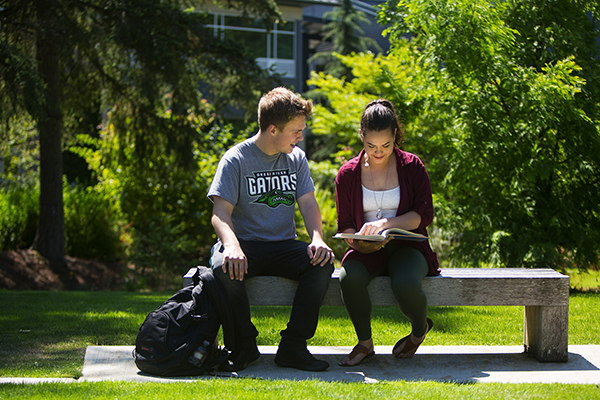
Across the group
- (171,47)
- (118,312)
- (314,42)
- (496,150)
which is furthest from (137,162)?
(314,42)

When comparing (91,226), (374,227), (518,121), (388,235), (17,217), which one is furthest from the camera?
(91,226)

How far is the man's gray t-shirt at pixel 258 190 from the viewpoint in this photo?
3449 millimetres

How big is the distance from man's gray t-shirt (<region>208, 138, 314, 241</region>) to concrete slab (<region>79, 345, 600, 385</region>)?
80cm

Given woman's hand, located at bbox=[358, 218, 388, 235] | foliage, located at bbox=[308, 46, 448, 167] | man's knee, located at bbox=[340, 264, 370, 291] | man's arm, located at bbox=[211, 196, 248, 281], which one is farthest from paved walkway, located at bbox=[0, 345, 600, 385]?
foliage, located at bbox=[308, 46, 448, 167]

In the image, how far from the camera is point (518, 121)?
6734mm

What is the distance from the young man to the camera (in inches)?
129

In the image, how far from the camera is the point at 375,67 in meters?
12.7

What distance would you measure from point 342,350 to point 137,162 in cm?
729

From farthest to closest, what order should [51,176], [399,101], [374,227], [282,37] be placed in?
[282,37], [51,176], [399,101], [374,227]

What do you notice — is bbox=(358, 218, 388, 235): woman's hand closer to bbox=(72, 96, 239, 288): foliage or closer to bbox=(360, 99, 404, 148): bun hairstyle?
bbox=(360, 99, 404, 148): bun hairstyle

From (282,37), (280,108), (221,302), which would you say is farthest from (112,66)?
(282,37)

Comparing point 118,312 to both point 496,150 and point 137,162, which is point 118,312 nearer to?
point 496,150

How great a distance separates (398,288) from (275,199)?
0.90 metres

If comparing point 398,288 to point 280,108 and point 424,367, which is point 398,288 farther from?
point 280,108
